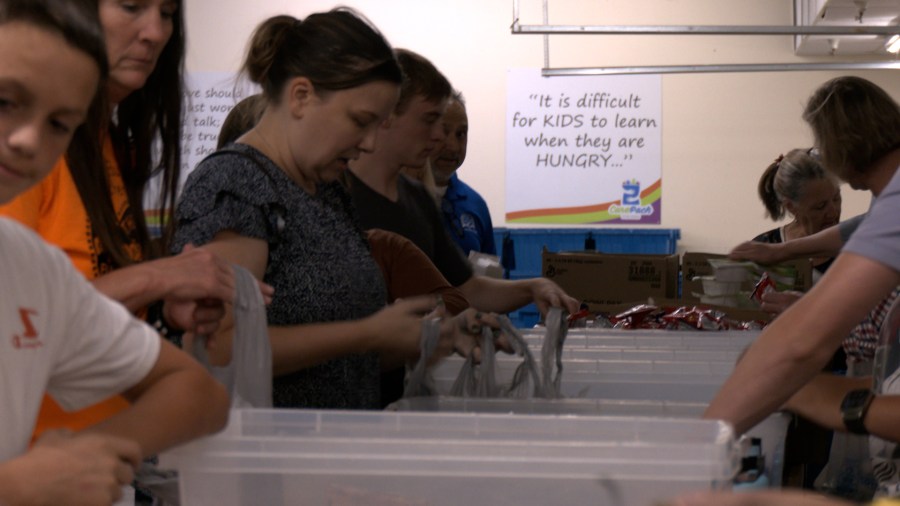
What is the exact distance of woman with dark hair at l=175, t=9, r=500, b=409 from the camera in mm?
1483

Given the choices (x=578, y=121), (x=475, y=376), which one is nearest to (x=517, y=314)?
(x=578, y=121)

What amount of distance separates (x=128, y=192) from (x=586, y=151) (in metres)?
5.93

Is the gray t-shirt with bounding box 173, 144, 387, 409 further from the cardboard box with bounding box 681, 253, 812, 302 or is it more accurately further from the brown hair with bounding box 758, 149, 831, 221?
the brown hair with bounding box 758, 149, 831, 221

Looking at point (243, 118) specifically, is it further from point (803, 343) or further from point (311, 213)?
point (803, 343)

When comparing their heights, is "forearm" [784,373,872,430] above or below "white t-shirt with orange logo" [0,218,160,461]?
below

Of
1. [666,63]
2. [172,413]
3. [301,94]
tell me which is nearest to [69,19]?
[172,413]

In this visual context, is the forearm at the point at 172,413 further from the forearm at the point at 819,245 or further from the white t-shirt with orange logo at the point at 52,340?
the forearm at the point at 819,245

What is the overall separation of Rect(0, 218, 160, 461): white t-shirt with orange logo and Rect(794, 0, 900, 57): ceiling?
186 inches

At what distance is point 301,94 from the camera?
170cm

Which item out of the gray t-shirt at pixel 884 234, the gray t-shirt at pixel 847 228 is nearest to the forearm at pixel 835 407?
the gray t-shirt at pixel 884 234

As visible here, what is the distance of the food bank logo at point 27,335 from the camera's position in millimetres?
921

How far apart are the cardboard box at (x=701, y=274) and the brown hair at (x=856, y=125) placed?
32.0 inches

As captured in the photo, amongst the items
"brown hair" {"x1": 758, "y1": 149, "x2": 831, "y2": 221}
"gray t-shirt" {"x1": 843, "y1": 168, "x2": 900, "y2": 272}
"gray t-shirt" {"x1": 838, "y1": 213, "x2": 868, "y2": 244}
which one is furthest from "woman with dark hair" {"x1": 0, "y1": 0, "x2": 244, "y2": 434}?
"brown hair" {"x1": 758, "y1": 149, "x2": 831, "y2": 221}

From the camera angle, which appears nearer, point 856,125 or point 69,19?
point 69,19
